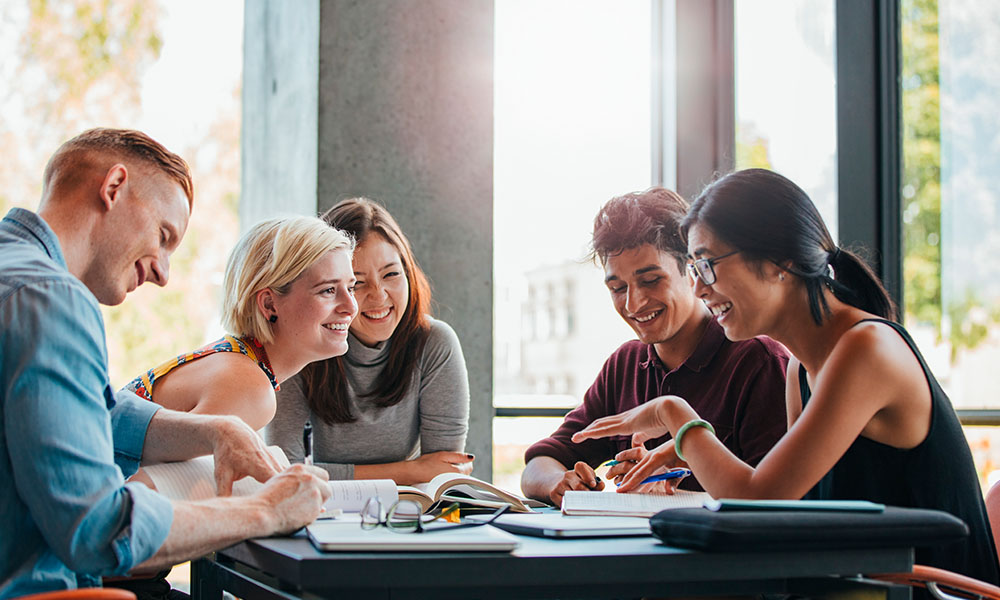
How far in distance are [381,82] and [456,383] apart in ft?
4.98

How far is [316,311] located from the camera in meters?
2.43

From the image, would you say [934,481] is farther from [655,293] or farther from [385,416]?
[385,416]

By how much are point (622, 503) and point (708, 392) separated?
0.77 meters

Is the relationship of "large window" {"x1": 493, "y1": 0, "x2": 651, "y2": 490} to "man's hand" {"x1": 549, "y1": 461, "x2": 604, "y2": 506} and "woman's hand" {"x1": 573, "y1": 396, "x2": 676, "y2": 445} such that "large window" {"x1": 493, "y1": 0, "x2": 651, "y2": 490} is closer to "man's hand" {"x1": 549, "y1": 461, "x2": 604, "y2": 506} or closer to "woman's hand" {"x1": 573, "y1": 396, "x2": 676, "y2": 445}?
"man's hand" {"x1": 549, "y1": 461, "x2": 604, "y2": 506}

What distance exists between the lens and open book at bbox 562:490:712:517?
1.60 metres

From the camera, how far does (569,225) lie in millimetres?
4500

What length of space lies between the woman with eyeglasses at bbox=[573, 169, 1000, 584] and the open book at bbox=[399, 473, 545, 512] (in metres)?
0.25

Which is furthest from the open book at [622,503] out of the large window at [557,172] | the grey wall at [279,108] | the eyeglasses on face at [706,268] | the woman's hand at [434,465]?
the large window at [557,172]

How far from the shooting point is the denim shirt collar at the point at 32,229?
1.44 meters

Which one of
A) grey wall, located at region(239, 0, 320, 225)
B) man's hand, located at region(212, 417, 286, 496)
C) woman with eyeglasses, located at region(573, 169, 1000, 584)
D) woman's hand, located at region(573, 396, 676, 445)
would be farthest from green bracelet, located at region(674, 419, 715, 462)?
grey wall, located at region(239, 0, 320, 225)

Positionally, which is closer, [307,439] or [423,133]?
[307,439]

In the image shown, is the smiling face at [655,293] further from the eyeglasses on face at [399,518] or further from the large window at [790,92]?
the large window at [790,92]

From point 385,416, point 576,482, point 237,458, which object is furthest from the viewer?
point 385,416

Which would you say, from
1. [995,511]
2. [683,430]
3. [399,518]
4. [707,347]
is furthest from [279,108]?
[995,511]
